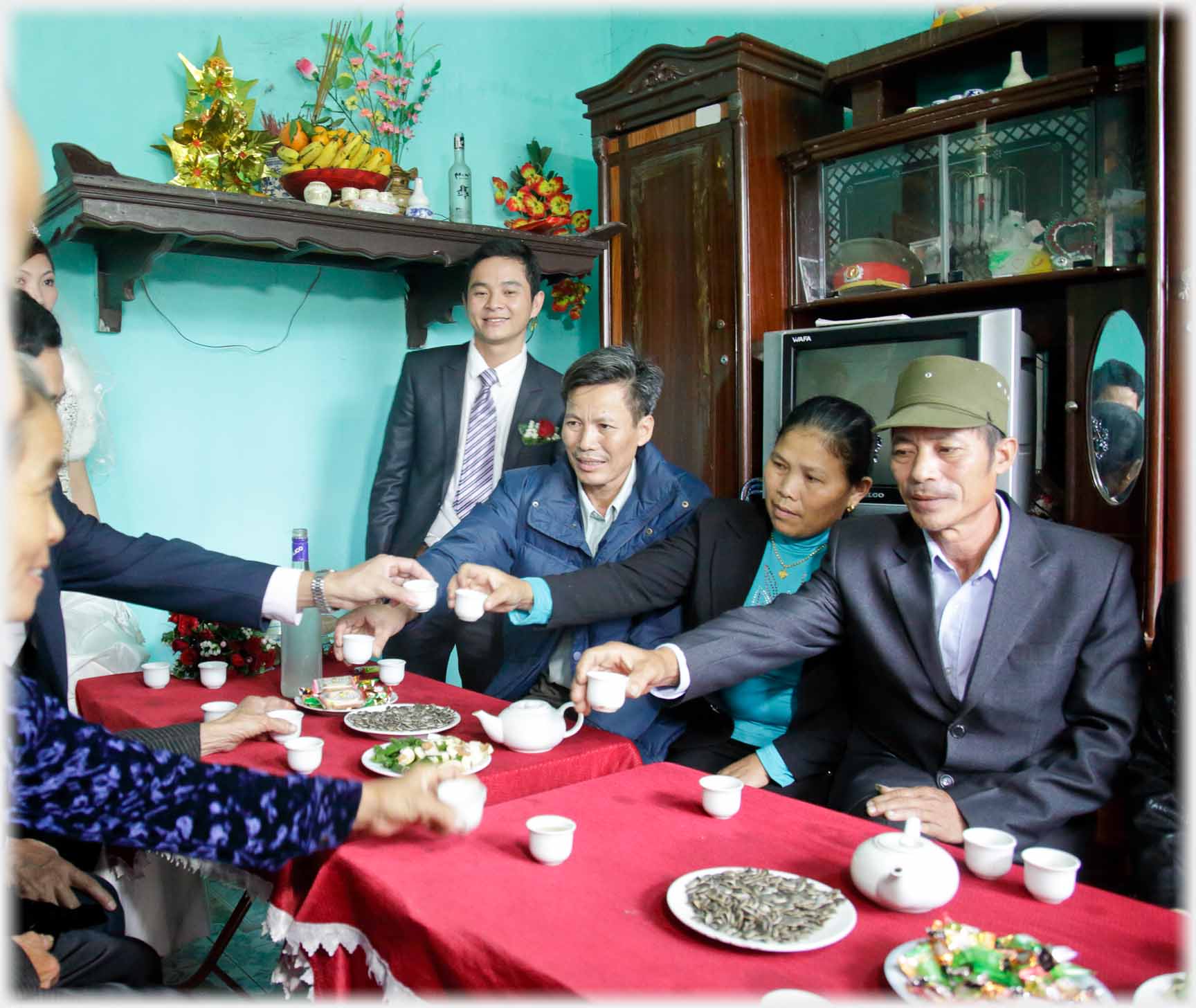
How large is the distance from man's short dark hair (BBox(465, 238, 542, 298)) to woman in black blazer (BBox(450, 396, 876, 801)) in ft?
4.55

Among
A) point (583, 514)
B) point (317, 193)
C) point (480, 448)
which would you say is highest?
point (317, 193)

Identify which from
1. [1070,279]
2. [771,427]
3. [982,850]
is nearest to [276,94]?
[771,427]

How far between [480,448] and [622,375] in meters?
1.13

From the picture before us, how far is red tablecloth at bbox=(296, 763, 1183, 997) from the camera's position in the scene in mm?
999

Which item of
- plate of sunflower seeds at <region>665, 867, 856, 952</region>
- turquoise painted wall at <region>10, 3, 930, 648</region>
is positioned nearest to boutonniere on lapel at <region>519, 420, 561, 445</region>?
turquoise painted wall at <region>10, 3, 930, 648</region>

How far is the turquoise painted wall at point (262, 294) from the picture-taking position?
3.35 metres

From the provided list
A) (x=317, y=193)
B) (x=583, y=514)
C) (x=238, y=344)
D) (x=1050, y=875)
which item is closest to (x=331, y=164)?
(x=317, y=193)

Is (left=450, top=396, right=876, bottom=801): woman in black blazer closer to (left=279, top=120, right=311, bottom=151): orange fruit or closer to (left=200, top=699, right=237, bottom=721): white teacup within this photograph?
(left=200, top=699, right=237, bottom=721): white teacup

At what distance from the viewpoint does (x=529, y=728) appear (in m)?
1.65

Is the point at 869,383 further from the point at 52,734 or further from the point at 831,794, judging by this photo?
the point at 52,734

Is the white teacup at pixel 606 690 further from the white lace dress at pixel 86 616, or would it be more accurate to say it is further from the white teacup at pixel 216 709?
the white lace dress at pixel 86 616

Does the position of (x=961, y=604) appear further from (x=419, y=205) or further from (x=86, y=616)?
(x=419, y=205)

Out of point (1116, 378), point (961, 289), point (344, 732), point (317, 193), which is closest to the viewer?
point (344, 732)

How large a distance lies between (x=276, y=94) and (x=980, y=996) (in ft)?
12.1
